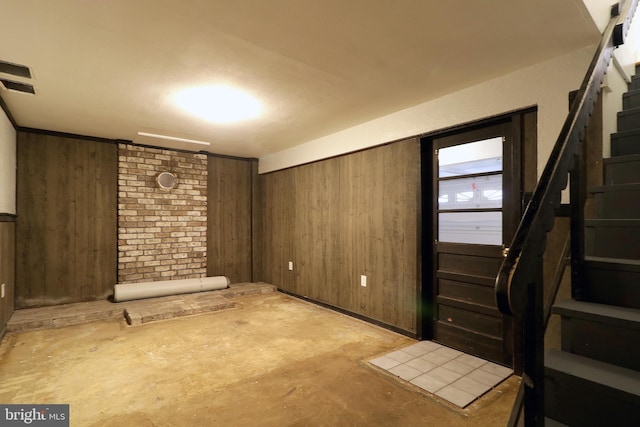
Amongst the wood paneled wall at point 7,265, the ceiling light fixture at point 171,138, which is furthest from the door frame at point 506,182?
the wood paneled wall at point 7,265

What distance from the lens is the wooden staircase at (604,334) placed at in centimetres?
113

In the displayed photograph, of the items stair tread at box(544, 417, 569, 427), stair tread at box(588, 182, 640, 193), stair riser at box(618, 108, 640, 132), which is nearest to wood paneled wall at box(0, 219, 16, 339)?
stair tread at box(544, 417, 569, 427)

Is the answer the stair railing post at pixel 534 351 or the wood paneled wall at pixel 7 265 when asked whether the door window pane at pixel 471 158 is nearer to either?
the stair railing post at pixel 534 351

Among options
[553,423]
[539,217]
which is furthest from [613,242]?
[539,217]

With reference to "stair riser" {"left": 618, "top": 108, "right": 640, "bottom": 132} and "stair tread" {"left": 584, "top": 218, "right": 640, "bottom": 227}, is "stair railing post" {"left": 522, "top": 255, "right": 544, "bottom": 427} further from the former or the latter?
"stair riser" {"left": 618, "top": 108, "right": 640, "bottom": 132}

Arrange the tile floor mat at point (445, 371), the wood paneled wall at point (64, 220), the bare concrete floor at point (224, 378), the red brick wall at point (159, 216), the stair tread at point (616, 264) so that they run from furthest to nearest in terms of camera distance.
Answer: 1. the red brick wall at point (159, 216)
2. the wood paneled wall at point (64, 220)
3. the tile floor mat at point (445, 371)
4. the bare concrete floor at point (224, 378)
5. the stair tread at point (616, 264)

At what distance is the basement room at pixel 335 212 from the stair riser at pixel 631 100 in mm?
19

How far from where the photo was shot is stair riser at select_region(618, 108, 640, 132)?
90.8 inches

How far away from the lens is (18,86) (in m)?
2.90

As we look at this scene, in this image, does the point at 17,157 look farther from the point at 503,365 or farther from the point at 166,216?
the point at 503,365

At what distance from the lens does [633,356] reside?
4.08 feet

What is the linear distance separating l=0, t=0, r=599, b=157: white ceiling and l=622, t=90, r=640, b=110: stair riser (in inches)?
27.6

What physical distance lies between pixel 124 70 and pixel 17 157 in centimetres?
285

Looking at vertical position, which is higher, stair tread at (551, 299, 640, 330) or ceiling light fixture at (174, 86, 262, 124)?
ceiling light fixture at (174, 86, 262, 124)
